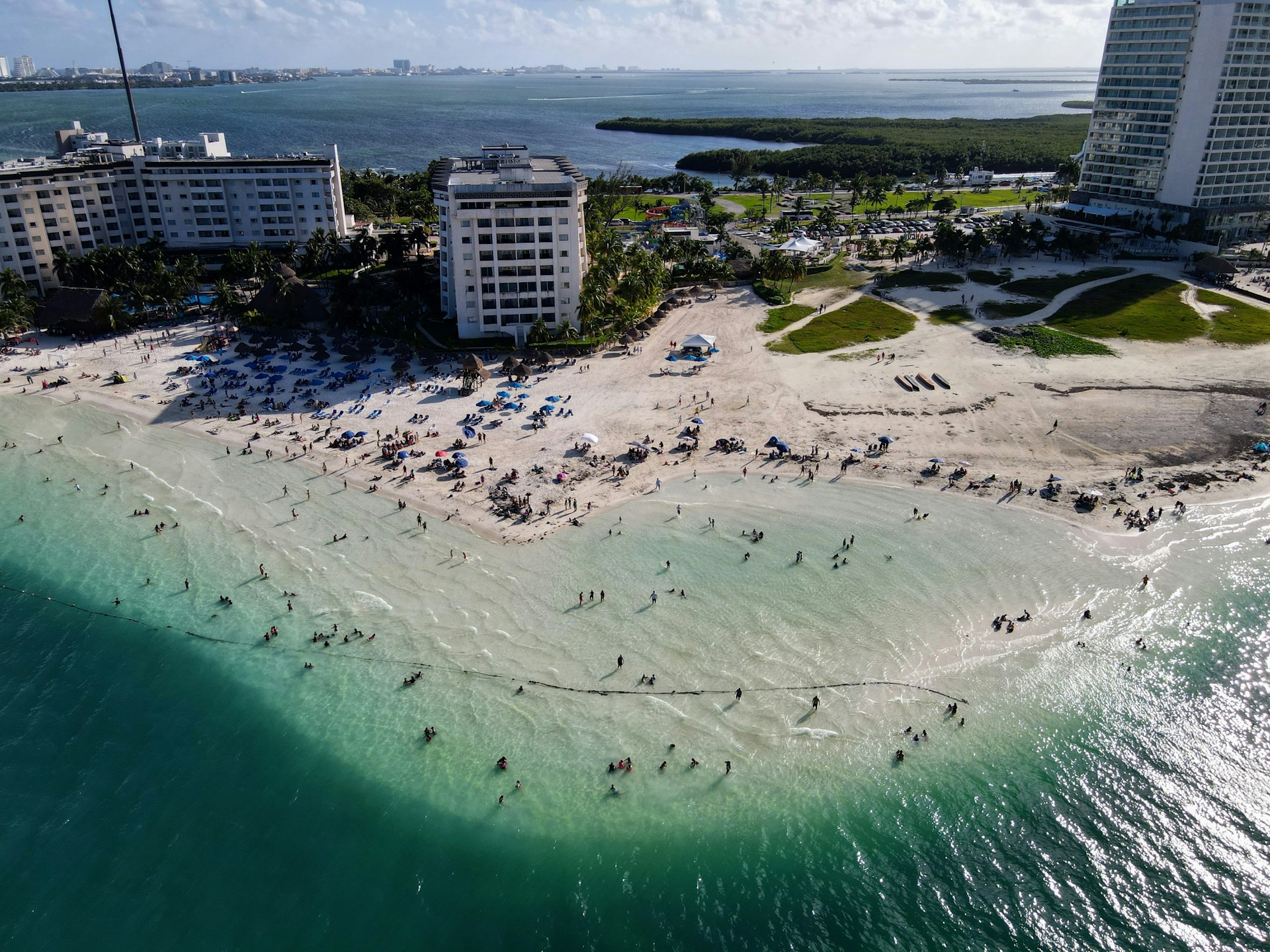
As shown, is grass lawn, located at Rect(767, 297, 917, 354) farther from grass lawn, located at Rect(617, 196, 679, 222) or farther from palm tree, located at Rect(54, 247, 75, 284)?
palm tree, located at Rect(54, 247, 75, 284)

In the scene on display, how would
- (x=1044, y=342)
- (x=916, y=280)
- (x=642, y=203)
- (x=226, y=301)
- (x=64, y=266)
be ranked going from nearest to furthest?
(x=1044, y=342) → (x=226, y=301) → (x=64, y=266) → (x=916, y=280) → (x=642, y=203)

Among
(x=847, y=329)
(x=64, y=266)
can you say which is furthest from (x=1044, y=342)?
(x=64, y=266)

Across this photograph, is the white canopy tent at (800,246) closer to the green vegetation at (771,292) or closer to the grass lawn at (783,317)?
the green vegetation at (771,292)

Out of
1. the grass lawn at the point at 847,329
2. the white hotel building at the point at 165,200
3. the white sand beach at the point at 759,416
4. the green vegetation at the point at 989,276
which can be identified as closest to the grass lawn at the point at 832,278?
the grass lawn at the point at 847,329

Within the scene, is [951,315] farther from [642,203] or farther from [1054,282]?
[642,203]

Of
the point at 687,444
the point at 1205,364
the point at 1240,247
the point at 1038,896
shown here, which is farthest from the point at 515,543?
the point at 1240,247

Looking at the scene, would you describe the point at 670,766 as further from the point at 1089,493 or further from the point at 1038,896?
the point at 1089,493
